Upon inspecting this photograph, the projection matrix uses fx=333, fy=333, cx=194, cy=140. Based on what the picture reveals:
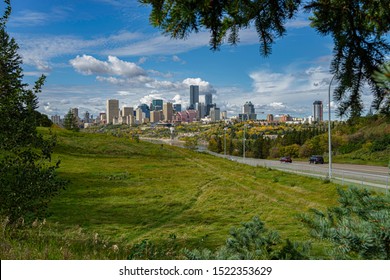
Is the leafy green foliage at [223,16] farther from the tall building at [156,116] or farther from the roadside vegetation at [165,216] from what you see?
the tall building at [156,116]

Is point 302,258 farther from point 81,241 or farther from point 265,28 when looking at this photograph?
point 81,241

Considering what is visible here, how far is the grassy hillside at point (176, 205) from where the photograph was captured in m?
12.1

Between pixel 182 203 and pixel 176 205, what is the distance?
2.10 ft

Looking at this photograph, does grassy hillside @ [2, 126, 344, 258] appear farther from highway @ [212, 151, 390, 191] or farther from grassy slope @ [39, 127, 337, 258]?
highway @ [212, 151, 390, 191]

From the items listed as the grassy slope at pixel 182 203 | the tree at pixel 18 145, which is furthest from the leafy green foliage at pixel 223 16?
the grassy slope at pixel 182 203

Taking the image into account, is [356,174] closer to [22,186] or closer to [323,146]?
[22,186]

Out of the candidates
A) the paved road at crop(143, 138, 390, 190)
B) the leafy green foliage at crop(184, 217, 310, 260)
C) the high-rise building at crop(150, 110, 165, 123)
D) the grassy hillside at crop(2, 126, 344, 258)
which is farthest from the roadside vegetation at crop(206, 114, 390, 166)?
the high-rise building at crop(150, 110, 165, 123)

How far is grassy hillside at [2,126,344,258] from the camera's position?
39.8ft

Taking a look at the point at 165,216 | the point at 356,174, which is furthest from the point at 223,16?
the point at 356,174

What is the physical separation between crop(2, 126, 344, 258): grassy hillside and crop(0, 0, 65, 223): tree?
35.3 inches

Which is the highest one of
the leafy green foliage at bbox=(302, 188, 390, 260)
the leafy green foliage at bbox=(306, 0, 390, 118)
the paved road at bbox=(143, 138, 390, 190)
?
the leafy green foliage at bbox=(306, 0, 390, 118)
